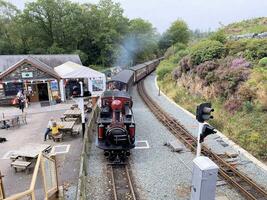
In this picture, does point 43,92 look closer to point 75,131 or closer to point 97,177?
point 75,131

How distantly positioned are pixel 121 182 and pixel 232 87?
1087cm

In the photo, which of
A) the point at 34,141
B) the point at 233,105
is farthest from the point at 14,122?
the point at 233,105

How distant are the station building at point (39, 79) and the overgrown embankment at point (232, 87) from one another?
857cm

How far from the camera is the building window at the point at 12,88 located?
22492mm

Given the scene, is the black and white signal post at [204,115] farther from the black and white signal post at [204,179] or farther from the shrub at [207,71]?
the shrub at [207,71]

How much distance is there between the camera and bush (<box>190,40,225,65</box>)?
71.8 ft

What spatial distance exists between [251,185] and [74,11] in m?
38.6

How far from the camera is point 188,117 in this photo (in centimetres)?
1780

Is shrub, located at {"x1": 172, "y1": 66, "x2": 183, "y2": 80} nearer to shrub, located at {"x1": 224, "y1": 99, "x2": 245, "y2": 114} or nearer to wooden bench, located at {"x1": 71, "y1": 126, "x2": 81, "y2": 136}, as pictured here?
shrub, located at {"x1": 224, "y1": 99, "x2": 245, "y2": 114}

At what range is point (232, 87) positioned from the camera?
1705 cm

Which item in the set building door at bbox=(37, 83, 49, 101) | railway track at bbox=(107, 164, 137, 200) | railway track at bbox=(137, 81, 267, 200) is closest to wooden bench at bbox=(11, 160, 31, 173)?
railway track at bbox=(107, 164, 137, 200)

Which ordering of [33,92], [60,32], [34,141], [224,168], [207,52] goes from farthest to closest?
1. [60,32]
2. [33,92]
3. [207,52]
4. [34,141]
5. [224,168]

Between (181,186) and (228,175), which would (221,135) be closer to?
(228,175)

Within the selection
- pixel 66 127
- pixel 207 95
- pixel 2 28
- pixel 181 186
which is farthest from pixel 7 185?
pixel 2 28
